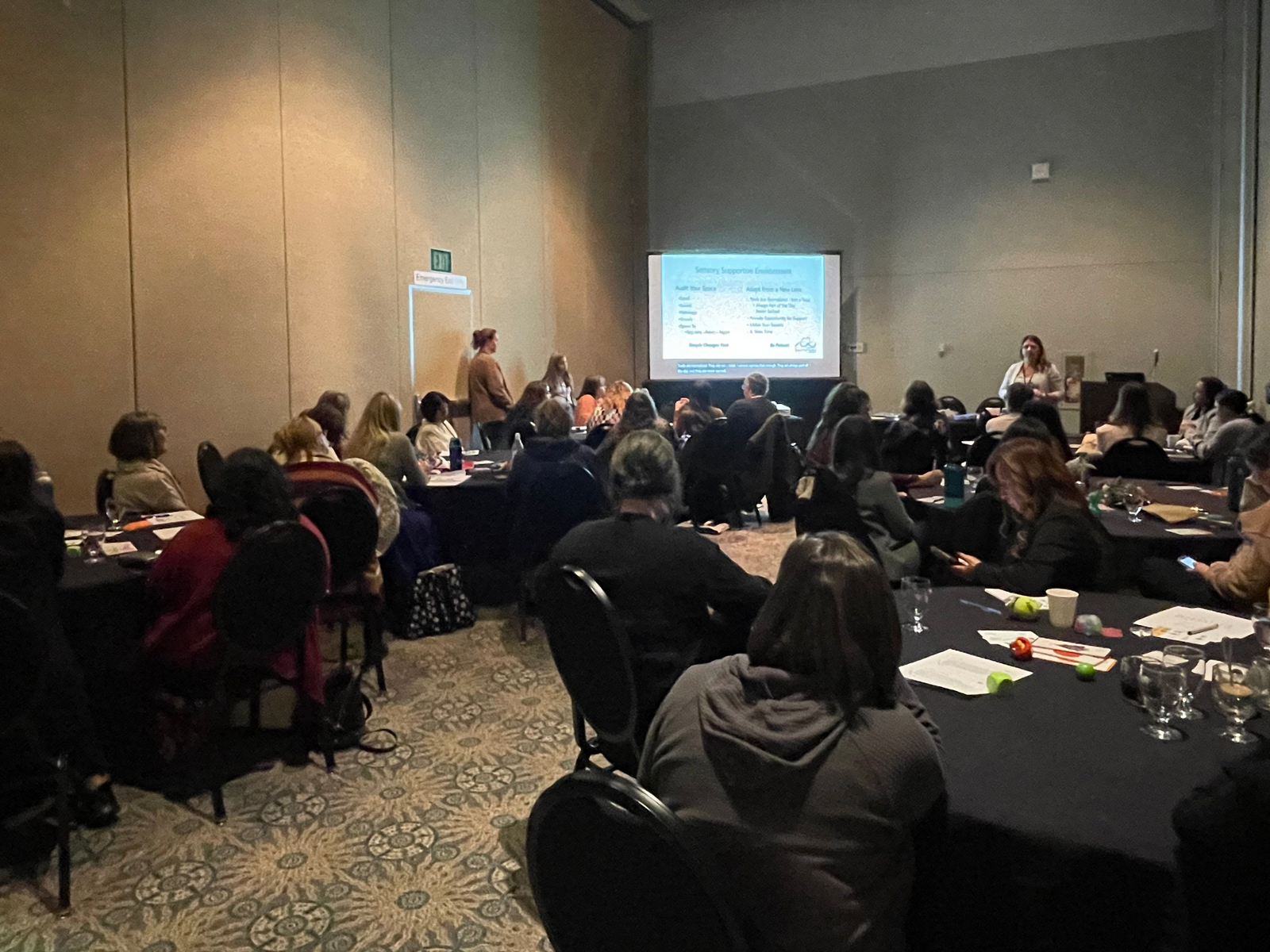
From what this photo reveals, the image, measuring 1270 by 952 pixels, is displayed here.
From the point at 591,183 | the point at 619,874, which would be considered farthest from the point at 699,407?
the point at 619,874

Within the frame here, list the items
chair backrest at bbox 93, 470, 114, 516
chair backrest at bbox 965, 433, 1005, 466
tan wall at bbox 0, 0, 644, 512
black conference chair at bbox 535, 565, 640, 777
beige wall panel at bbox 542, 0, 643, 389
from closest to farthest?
black conference chair at bbox 535, 565, 640, 777 → chair backrest at bbox 93, 470, 114, 516 → tan wall at bbox 0, 0, 644, 512 → chair backrest at bbox 965, 433, 1005, 466 → beige wall panel at bbox 542, 0, 643, 389

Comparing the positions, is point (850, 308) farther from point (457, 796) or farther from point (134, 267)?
point (457, 796)

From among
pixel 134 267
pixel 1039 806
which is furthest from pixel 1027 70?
pixel 1039 806

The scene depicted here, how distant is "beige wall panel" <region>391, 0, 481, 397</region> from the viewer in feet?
28.6

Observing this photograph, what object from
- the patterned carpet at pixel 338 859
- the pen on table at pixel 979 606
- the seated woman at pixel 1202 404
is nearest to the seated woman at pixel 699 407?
the seated woman at pixel 1202 404

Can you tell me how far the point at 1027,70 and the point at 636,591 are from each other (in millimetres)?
10307

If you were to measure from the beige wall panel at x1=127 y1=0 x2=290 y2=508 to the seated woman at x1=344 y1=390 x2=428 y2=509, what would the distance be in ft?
6.06

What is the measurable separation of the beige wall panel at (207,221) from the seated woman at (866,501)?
4.73 m

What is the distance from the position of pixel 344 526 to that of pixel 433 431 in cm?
307

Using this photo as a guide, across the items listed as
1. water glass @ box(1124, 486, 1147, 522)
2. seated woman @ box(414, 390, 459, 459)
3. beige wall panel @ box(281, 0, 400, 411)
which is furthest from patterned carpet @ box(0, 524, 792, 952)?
beige wall panel @ box(281, 0, 400, 411)

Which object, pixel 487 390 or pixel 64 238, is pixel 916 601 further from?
pixel 487 390

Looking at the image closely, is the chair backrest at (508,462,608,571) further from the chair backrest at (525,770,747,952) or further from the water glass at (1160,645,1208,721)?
the chair backrest at (525,770,747,952)

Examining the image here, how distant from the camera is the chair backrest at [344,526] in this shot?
401cm

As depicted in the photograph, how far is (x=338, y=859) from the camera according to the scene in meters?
3.06
